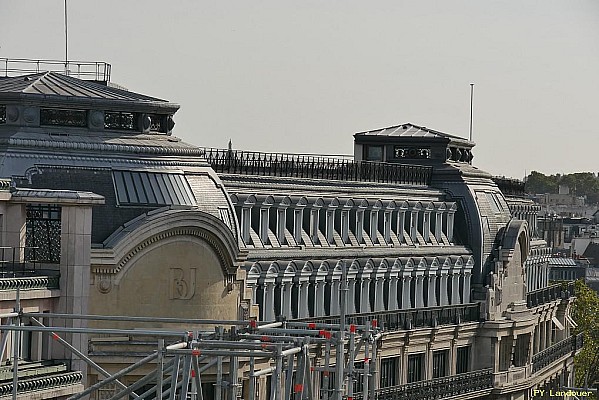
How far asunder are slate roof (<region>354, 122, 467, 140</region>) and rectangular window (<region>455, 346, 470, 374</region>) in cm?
1142

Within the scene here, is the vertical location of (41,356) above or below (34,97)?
below

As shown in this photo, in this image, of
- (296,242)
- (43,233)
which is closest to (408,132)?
(296,242)

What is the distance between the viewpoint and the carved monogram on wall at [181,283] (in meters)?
72.1

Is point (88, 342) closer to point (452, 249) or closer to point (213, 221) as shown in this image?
point (213, 221)

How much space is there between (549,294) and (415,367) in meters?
29.0

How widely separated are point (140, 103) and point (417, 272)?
32.0 meters

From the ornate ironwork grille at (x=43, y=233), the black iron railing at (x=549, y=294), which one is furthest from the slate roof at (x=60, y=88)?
the black iron railing at (x=549, y=294)

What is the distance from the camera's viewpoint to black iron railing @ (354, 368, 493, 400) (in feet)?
318

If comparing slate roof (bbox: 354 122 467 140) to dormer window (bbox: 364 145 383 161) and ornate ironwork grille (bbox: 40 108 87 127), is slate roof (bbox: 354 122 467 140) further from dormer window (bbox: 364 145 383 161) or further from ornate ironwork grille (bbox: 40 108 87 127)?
ornate ironwork grille (bbox: 40 108 87 127)

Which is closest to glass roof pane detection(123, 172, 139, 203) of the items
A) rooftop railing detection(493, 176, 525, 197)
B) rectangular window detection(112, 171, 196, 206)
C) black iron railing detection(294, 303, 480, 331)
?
rectangular window detection(112, 171, 196, 206)

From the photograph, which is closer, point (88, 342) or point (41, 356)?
point (41, 356)

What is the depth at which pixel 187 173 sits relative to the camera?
7488 cm

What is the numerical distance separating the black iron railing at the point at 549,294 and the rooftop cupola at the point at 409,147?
11.3 m

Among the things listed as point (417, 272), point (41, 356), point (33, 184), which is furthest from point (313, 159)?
point (41, 356)
